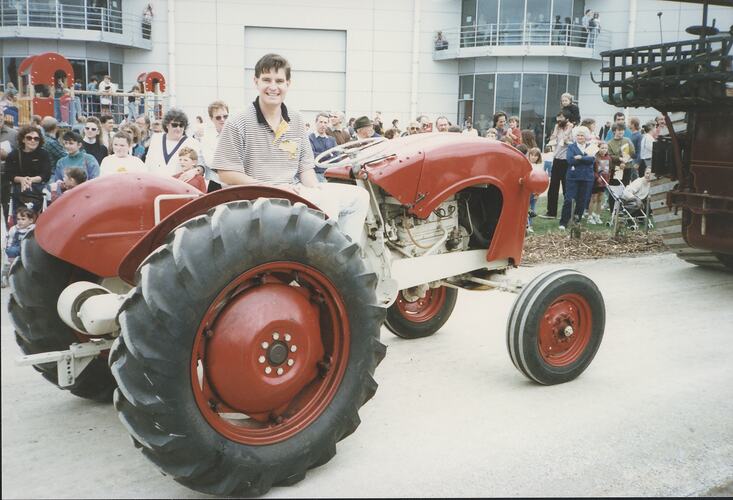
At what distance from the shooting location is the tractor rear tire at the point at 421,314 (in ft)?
18.0

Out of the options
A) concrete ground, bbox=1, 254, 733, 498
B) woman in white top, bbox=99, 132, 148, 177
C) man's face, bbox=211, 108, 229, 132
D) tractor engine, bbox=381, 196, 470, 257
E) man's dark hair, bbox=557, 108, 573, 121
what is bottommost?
concrete ground, bbox=1, 254, 733, 498

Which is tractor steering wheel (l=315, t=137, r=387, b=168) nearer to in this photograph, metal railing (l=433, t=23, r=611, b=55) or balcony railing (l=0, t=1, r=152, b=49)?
balcony railing (l=0, t=1, r=152, b=49)

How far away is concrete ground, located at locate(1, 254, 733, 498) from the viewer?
327 centimetres

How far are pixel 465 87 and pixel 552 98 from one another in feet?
11.7

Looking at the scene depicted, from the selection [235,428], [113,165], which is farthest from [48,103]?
[235,428]

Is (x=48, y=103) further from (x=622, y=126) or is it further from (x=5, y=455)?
(x=5, y=455)

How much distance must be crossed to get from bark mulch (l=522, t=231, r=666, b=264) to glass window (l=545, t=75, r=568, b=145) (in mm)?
17992

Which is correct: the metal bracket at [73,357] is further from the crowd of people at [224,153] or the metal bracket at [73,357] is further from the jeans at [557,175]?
the jeans at [557,175]

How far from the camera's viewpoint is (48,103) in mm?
15398

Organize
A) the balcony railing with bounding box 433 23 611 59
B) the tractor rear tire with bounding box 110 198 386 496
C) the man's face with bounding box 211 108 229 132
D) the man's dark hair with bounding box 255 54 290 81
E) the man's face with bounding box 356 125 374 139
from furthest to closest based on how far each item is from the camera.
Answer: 1. the balcony railing with bounding box 433 23 611 59
2. the man's face with bounding box 356 125 374 139
3. the man's face with bounding box 211 108 229 132
4. the man's dark hair with bounding box 255 54 290 81
5. the tractor rear tire with bounding box 110 198 386 496

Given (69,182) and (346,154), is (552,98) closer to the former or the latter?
(69,182)

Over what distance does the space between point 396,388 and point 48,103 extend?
1370 centimetres

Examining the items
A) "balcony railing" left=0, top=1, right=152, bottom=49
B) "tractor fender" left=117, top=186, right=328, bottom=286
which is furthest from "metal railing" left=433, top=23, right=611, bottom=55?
"tractor fender" left=117, top=186, right=328, bottom=286

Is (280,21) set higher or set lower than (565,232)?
higher
